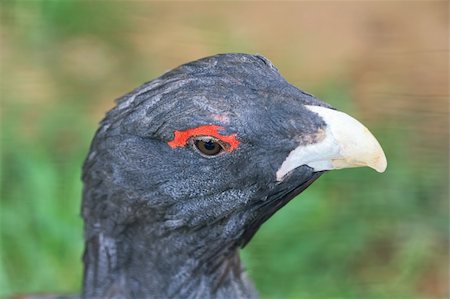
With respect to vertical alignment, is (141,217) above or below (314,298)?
below

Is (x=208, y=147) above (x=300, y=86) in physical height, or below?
below

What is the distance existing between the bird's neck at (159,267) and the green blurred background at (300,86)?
176 cm

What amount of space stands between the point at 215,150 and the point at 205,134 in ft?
0.26

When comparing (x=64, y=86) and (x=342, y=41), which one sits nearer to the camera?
(x=64, y=86)

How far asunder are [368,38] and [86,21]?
84.8 inches

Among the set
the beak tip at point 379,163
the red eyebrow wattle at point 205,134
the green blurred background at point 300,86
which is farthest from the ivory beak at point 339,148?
the green blurred background at point 300,86

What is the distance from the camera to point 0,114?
6078mm

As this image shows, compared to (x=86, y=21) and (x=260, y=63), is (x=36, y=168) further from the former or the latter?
(x=260, y=63)

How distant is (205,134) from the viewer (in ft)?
9.82

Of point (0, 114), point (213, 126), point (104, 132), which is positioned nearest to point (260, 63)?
point (213, 126)

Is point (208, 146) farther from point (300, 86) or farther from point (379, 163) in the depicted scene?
point (300, 86)

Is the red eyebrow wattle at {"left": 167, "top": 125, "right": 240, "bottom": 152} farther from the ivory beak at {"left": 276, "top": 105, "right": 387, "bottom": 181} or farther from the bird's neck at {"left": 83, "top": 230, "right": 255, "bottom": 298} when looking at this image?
the bird's neck at {"left": 83, "top": 230, "right": 255, "bottom": 298}

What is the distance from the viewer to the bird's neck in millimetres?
3387

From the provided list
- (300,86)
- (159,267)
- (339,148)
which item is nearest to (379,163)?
(339,148)
